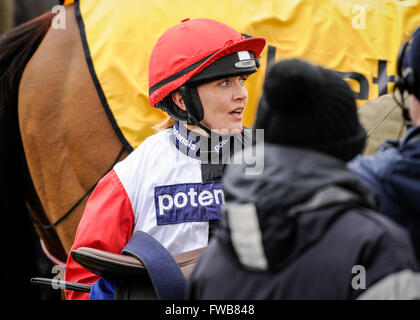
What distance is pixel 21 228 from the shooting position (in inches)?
123

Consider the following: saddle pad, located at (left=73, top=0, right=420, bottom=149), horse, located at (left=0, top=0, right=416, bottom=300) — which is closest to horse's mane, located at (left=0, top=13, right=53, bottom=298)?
Result: horse, located at (left=0, top=0, right=416, bottom=300)

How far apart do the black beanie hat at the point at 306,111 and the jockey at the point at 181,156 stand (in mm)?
893

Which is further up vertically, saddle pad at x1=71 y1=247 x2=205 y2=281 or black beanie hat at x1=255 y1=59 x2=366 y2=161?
black beanie hat at x1=255 y1=59 x2=366 y2=161

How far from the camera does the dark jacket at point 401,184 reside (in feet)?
3.64

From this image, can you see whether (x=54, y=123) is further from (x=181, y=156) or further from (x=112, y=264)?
(x=112, y=264)

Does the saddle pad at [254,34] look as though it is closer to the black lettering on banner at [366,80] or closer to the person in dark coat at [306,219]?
the black lettering on banner at [366,80]

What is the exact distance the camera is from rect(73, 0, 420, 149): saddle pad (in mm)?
2660

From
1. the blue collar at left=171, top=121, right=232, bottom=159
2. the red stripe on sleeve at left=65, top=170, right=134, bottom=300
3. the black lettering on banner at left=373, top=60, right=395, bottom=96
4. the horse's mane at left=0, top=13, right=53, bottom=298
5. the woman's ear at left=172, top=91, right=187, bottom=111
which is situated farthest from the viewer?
the black lettering on banner at left=373, top=60, right=395, bottom=96

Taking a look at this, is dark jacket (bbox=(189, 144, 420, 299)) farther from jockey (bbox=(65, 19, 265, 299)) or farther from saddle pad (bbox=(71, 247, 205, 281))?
jockey (bbox=(65, 19, 265, 299))

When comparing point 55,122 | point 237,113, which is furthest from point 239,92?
point 55,122

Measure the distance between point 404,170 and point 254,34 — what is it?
1796mm
